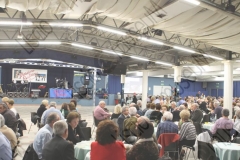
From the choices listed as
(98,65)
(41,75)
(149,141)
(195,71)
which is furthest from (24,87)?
(149,141)

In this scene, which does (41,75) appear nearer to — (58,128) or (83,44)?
(83,44)

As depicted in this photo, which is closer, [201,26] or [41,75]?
[201,26]

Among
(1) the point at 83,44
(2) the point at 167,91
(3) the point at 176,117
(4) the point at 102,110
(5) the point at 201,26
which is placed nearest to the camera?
(5) the point at 201,26

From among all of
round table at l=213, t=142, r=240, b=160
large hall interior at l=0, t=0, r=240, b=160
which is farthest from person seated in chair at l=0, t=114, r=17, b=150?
round table at l=213, t=142, r=240, b=160

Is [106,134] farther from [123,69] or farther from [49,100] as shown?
[49,100]

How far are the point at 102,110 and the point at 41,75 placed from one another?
55.4ft

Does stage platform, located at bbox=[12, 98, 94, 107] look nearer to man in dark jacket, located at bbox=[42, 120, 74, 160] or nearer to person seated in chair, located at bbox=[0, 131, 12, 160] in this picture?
person seated in chair, located at bbox=[0, 131, 12, 160]

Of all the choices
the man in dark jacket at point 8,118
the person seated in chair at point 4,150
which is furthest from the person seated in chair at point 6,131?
the man in dark jacket at point 8,118

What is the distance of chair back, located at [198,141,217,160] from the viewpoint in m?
4.38

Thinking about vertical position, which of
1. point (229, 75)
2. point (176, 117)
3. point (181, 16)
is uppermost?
point (181, 16)

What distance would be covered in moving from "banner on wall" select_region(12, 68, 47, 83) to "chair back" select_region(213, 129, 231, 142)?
19.4 metres

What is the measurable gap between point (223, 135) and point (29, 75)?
1956 centimetres

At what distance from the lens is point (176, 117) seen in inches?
340

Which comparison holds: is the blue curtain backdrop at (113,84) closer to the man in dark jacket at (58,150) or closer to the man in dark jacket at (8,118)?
the man in dark jacket at (8,118)
